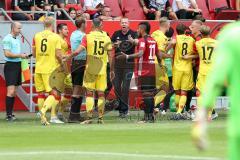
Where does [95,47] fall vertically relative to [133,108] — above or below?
above

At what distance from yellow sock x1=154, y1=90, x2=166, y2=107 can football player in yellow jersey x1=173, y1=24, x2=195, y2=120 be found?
384 millimetres

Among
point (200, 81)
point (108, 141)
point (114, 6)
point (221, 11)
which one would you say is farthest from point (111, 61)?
point (221, 11)

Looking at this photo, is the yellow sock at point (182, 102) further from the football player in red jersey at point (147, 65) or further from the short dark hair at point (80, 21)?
the short dark hair at point (80, 21)

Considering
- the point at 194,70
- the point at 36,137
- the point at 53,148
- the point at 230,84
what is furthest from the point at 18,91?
the point at 230,84

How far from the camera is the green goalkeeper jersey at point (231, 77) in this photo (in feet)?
21.4

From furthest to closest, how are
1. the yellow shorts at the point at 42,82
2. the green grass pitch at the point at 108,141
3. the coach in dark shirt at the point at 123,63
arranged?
the coach in dark shirt at the point at 123,63 → the yellow shorts at the point at 42,82 → the green grass pitch at the point at 108,141

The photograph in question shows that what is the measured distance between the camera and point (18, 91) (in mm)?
23391

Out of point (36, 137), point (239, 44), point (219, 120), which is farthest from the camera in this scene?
point (219, 120)

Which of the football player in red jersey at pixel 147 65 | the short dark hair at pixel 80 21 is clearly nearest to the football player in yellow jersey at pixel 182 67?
the football player in red jersey at pixel 147 65

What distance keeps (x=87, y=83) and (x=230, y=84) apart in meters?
13.1

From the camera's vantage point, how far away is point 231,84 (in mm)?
6660

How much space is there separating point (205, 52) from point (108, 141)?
5450mm

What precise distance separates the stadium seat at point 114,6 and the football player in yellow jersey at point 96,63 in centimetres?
638

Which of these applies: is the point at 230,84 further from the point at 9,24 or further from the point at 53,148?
the point at 9,24
